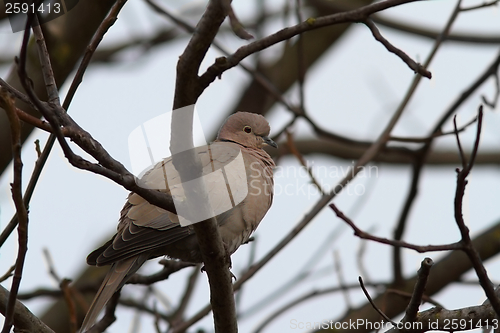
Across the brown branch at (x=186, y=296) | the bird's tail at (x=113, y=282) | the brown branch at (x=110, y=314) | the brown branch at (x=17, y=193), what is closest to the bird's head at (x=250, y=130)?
the brown branch at (x=186, y=296)

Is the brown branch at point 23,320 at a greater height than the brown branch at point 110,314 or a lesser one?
lesser

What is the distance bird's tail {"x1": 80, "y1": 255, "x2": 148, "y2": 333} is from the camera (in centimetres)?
307

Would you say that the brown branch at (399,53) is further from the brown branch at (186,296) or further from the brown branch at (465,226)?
the brown branch at (186,296)

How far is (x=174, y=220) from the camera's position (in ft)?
10.9

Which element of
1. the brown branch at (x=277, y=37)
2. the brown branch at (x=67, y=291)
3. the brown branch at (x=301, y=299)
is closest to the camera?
the brown branch at (x=277, y=37)

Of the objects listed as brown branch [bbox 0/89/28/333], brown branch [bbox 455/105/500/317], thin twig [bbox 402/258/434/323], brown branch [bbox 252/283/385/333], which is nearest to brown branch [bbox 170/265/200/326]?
brown branch [bbox 252/283/385/333]

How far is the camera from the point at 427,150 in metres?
4.87

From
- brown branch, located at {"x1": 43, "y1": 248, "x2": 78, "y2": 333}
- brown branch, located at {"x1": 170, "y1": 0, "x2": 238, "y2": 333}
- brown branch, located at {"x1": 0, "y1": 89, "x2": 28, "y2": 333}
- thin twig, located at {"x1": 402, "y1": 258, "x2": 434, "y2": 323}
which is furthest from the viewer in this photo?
brown branch, located at {"x1": 43, "y1": 248, "x2": 78, "y2": 333}

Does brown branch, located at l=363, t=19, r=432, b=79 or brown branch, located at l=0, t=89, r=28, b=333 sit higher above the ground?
brown branch, located at l=363, t=19, r=432, b=79

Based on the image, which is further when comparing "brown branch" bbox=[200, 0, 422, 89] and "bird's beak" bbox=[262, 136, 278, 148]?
"bird's beak" bbox=[262, 136, 278, 148]

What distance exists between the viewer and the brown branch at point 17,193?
1.65 meters

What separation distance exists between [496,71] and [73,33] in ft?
10.6

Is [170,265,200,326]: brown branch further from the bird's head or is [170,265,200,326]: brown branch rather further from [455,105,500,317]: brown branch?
[455,105,500,317]: brown branch

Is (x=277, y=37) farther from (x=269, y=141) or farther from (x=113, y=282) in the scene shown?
(x=269, y=141)
